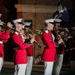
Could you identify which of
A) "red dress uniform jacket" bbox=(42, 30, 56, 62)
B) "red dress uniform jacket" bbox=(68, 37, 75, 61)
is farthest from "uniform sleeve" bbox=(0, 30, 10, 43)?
"red dress uniform jacket" bbox=(68, 37, 75, 61)

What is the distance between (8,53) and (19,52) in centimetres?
916

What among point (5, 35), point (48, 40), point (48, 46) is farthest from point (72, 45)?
point (48, 40)

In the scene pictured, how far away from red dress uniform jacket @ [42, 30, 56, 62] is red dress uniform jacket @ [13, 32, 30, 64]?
2.06ft

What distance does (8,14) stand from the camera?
65.0 feet

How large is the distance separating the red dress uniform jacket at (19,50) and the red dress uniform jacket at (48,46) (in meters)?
0.63

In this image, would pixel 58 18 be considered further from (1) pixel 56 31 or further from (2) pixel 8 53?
(2) pixel 8 53

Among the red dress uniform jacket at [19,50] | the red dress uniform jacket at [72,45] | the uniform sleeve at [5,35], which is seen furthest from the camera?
the red dress uniform jacket at [72,45]

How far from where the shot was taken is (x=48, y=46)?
11195 mm

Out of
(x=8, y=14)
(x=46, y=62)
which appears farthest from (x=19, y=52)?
(x=8, y=14)

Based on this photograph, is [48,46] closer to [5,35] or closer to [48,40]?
[48,40]

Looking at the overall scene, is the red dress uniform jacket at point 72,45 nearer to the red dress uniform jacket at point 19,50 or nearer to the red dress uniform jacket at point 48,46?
the red dress uniform jacket at point 48,46

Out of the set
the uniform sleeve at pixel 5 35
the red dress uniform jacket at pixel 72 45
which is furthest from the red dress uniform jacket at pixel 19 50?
the red dress uniform jacket at pixel 72 45

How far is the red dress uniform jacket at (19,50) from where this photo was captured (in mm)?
10547

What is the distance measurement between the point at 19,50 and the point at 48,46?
79 centimetres
